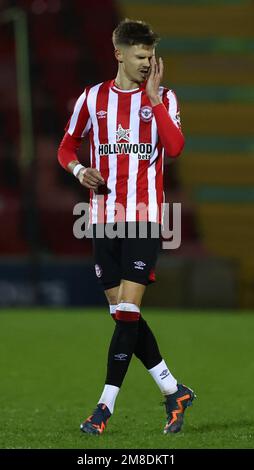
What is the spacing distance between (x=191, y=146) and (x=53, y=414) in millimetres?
20962

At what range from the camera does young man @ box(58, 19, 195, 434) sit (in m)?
5.66

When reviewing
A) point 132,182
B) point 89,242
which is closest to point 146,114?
point 132,182

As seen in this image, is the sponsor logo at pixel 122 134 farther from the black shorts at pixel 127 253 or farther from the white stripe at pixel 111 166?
the black shorts at pixel 127 253

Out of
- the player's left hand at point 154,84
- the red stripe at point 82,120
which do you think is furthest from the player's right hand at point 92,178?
the player's left hand at point 154,84

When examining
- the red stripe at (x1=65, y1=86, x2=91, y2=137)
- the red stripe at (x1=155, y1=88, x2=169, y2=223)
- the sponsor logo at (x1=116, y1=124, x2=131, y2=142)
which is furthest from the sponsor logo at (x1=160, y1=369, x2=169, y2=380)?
the red stripe at (x1=65, y1=86, x2=91, y2=137)

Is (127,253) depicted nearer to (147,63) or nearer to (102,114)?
(102,114)

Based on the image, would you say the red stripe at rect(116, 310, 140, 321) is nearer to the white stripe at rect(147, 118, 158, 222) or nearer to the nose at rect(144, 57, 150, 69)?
the white stripe at rect(147, 118, 158, 222)

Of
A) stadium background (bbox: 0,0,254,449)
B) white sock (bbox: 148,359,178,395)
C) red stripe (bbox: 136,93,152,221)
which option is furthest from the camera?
stadium background (bbox: 0,0,254,449)

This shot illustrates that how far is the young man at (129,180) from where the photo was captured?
5660mm

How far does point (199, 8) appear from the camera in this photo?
96.9 feet

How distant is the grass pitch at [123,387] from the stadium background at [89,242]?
16 millimetres

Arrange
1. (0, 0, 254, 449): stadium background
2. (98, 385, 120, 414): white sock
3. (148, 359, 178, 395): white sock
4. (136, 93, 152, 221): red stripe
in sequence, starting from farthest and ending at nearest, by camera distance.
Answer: (0, 0, 254, 449): stadium background < (148, 359, 178, 395): white sock < (136, 93, 152, 221): red stripe < (98, 385, 120, 414): white sock

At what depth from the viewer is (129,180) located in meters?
5.77
